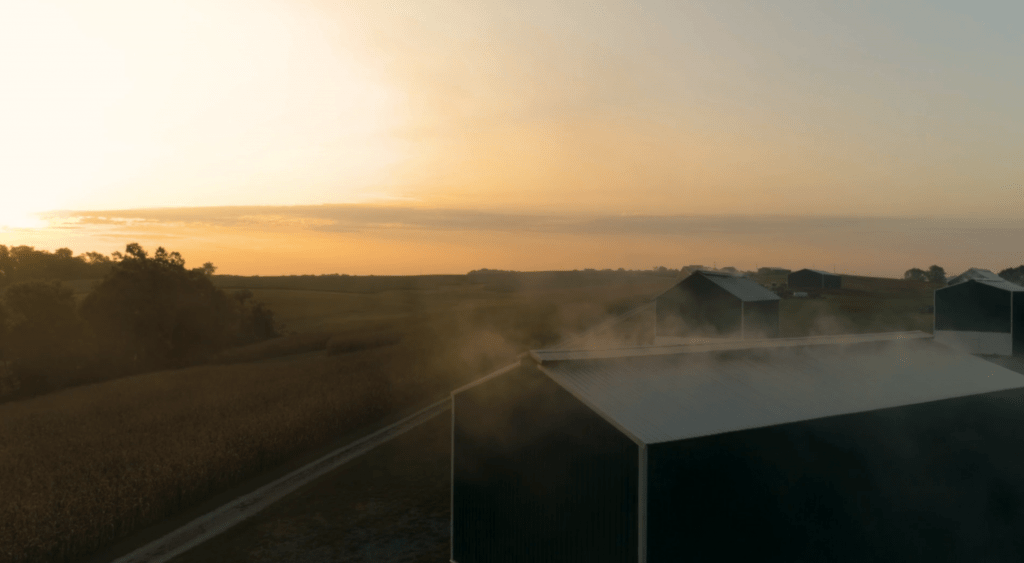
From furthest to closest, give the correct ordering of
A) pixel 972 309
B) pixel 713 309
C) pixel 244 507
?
pixel 972 309, pixel 713 309, pixel 244 507

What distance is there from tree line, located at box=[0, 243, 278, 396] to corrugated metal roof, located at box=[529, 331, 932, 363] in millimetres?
54940

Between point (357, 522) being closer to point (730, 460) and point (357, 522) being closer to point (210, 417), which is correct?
point (730, 460)

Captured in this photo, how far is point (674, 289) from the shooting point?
4138cm

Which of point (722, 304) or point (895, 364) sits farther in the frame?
point (722, 304)

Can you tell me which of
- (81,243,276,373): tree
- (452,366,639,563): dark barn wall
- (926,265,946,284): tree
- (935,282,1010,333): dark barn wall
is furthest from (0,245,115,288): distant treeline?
(926,265,946,284): tree

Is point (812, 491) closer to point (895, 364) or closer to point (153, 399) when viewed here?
point (895, 364)

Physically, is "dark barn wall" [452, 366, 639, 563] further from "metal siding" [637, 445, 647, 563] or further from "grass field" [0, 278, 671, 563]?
"grass field" [0, 278, 671, 563]

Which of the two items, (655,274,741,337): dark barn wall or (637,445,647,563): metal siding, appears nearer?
(637,445,647,563): metal siding

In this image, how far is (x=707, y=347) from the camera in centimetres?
1617

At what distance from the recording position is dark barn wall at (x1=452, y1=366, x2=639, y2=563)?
456 inches

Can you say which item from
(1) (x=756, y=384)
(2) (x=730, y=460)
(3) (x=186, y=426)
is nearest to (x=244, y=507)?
(3) (x=186, y=426)

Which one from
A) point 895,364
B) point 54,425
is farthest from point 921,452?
point 54,425

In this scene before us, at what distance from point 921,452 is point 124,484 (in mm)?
20812

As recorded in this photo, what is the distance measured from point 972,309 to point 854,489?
133 ft
